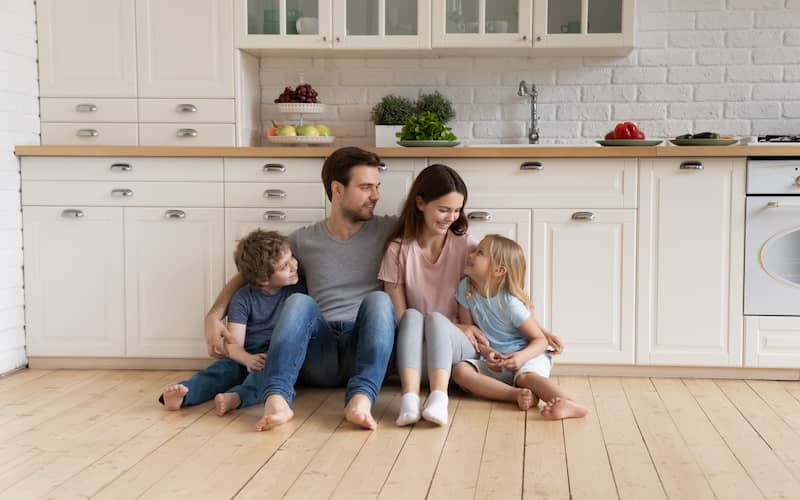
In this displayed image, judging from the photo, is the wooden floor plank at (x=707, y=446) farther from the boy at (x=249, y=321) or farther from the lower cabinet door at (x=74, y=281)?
the lower cabinet door at (x=74, y=281)

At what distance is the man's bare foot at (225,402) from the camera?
3.00 metres

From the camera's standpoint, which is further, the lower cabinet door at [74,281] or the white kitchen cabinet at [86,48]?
the white kitchen cabinet at [86,48]

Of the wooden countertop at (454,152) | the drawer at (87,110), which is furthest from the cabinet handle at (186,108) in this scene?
the wooden countertop at (454,152)

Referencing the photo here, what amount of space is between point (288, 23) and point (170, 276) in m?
1.18

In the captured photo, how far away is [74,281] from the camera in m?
3.77

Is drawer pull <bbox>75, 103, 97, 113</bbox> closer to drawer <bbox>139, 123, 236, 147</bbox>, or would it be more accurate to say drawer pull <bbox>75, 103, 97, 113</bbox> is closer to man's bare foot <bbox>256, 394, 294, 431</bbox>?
drawer <bbox>139, 123, 236, 147</bbox>

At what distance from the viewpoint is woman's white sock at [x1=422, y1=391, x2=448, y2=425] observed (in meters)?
2.83

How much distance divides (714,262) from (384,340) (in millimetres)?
1360

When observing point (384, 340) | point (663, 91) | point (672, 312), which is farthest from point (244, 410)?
point (663, 91)

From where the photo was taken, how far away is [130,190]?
12.2 ft

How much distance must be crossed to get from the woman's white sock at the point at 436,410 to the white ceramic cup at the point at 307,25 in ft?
5.96

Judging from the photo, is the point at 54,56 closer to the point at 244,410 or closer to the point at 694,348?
the point at 244,410

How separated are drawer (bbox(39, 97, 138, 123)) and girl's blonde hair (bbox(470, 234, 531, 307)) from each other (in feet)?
5.54

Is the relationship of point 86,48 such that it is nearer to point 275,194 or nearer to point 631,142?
point 275,194
